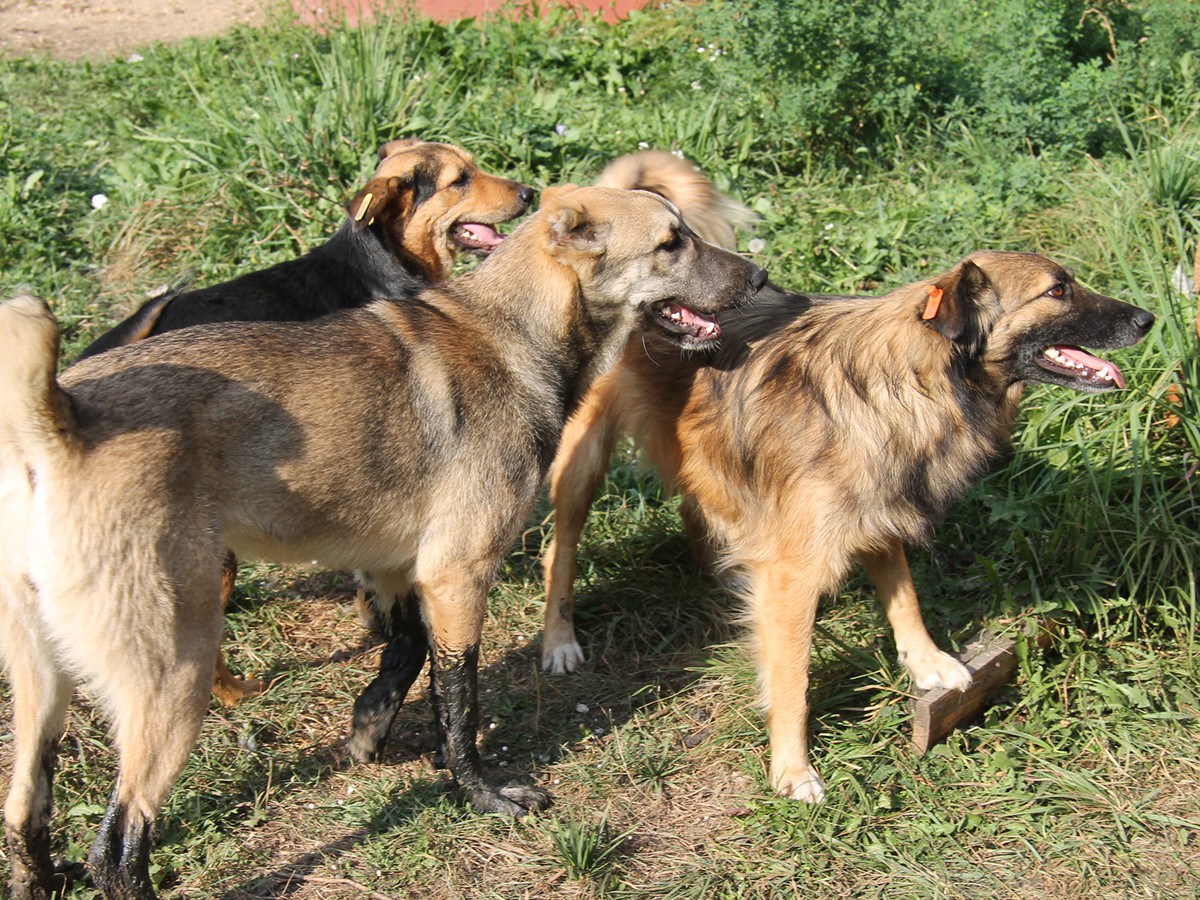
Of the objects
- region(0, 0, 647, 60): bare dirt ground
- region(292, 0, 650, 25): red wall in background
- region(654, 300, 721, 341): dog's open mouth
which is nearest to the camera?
region(654, 300, 721, 341): dog's open mouth

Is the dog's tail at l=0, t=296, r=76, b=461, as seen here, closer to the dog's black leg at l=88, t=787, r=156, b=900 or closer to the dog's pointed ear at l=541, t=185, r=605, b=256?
the dog's black leg at l=88, t=787, r=156, b=900

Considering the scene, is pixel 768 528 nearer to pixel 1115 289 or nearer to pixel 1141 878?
pixel 1141 878

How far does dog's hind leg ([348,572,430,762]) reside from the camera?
423cm

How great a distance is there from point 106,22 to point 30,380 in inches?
353

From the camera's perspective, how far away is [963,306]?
149 inches

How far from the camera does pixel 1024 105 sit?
6996 millimetres

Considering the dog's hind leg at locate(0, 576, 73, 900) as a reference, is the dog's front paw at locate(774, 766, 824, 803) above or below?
below

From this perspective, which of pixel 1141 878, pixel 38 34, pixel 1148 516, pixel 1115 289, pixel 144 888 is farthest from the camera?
pixel 38 34

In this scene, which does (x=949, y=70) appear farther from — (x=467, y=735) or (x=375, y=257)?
(x=467, y=735)

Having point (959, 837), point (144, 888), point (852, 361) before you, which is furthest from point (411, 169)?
point (959, 837)

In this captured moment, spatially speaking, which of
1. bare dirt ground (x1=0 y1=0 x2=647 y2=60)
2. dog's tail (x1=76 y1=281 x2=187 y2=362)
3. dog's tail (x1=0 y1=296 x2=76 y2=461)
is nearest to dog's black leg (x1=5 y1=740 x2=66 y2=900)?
dog's tail (x1=0 y1=296 x2=76 y2=461)

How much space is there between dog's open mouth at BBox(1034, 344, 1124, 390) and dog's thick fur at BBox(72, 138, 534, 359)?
93.3 inches

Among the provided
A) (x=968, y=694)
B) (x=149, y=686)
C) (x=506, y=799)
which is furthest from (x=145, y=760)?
(x=968, y=694)

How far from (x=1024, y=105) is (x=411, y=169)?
13.1ft
